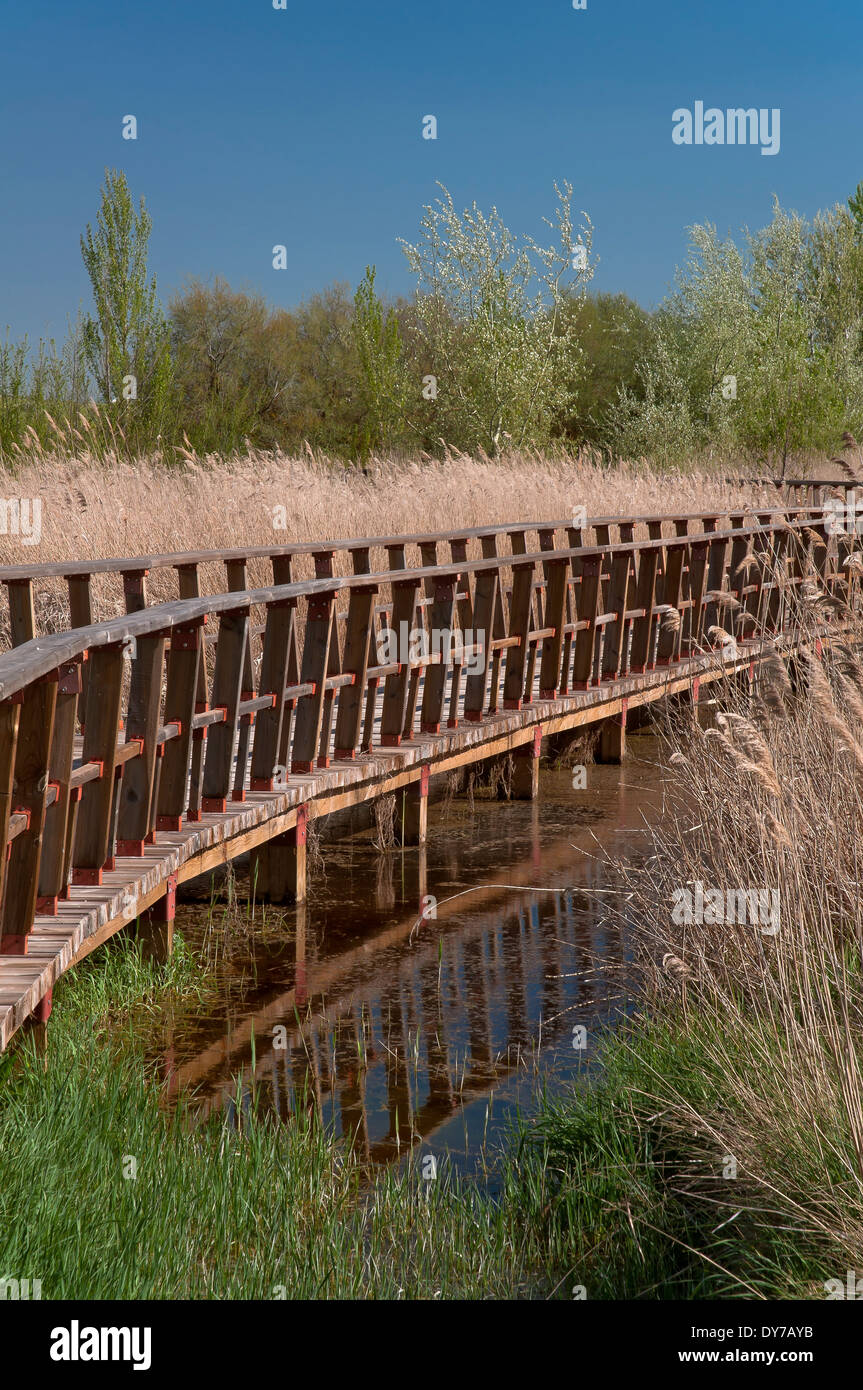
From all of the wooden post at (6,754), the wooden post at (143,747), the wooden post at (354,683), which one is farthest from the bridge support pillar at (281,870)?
the wooden post at (6,754)

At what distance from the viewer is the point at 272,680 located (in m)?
6.92

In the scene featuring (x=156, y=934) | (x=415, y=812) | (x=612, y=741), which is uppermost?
(x=156, y=934)

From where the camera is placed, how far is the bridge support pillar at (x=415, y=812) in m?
8.60

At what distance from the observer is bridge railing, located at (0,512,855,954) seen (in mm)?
4238

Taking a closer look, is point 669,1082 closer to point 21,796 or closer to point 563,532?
point 21,796

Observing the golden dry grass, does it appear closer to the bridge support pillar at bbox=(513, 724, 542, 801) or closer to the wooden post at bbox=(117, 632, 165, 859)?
the bridge support pillar at bbox=(513, 724, 542, 801)

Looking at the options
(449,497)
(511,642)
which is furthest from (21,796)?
(449,497)

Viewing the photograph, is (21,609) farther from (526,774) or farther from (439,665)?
(526,774)

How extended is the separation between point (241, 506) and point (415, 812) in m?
3.66

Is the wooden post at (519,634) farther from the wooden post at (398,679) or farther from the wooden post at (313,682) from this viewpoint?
the wooden post at (313,682)

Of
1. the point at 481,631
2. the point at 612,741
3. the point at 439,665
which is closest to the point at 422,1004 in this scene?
the point at 439,665

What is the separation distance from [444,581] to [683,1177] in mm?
4810

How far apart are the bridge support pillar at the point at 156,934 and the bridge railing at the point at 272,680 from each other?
346 millimetres
